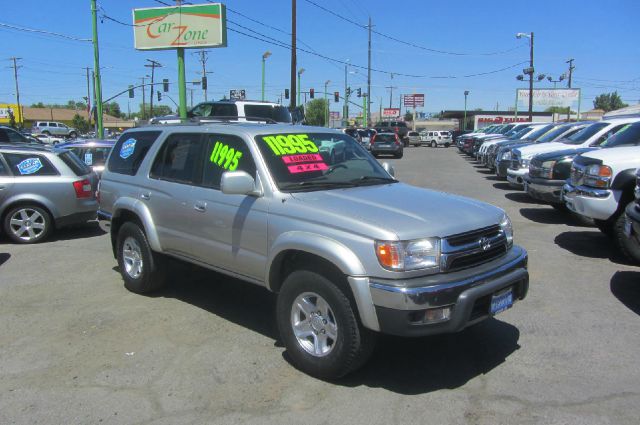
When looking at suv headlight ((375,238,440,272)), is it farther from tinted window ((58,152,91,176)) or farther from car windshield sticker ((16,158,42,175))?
car windshield sticker ((16,158,42,175))

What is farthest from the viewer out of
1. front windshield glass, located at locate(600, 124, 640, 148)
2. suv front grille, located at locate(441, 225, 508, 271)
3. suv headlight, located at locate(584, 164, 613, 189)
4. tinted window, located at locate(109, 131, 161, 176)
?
front windshield glass, located at locate(600, 124, 640, 148)

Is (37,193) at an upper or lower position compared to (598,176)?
lower

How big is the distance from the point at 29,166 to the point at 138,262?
4.11 meters

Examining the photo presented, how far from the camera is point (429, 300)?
3502mm

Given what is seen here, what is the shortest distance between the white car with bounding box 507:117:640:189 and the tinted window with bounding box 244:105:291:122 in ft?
21.5

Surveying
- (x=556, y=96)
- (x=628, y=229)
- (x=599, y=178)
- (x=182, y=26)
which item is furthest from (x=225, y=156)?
(x=556, y=96)

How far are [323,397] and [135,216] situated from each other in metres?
3.28

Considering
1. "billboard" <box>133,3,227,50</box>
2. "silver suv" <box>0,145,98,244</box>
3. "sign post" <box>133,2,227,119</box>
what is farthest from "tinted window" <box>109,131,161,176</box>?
"billboard" <box>133,3,227,50</box>

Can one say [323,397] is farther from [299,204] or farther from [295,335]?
[299,204]

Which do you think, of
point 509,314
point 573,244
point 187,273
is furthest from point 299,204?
point 573,244

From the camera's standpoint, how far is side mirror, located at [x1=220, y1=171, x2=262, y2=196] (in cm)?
427

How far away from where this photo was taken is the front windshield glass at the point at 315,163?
4586 mm

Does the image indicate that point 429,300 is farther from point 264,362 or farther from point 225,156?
point 225,156

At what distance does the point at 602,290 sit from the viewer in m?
6.11
